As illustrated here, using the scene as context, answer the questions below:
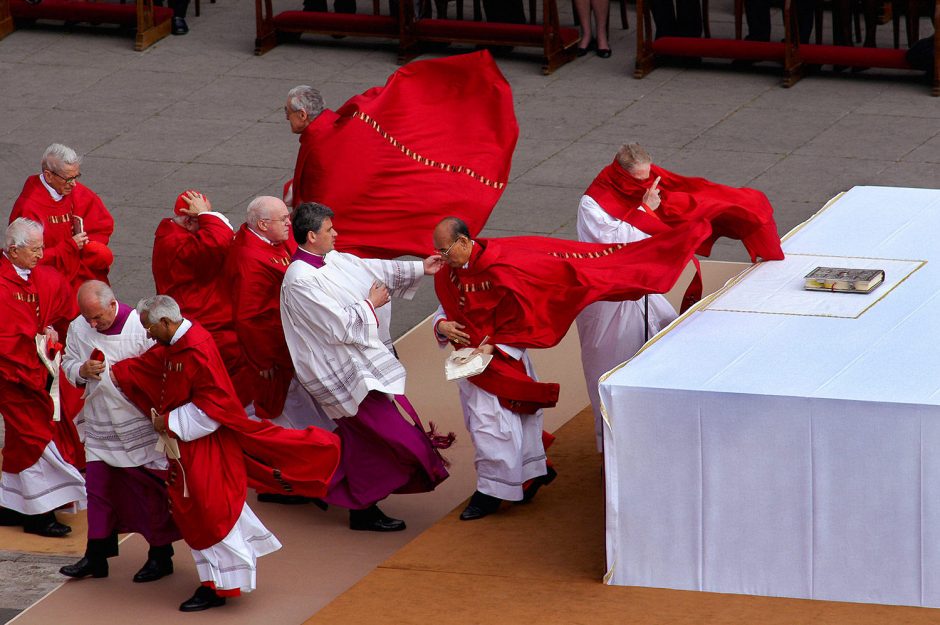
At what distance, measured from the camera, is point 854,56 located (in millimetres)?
15062

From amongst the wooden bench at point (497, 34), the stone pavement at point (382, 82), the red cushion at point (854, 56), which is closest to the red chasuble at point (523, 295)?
the stone pavement at point (382, 82)

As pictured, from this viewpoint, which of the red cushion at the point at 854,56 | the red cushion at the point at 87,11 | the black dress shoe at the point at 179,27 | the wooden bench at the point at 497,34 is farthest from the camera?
the black dress shoe at the point at 179,27

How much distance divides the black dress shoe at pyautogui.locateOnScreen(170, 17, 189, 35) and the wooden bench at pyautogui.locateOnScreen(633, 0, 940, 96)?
442 cm

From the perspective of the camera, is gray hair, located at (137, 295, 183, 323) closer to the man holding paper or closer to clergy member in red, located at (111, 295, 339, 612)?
clergy member in red, located at (111, 295, 339, 612)

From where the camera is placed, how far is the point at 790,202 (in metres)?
12.9

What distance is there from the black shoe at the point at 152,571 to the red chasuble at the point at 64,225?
1.88 m

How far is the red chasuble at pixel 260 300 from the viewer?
28.0ft

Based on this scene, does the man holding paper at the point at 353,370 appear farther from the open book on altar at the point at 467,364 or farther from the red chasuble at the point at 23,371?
the red chasuble at the point at 23,371

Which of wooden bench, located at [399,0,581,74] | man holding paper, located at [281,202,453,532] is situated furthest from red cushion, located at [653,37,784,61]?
→ man holding paper, located at [281,202,453,532]

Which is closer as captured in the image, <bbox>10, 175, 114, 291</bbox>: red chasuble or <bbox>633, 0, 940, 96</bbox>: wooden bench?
<bbox>10, 175, 114, 291</bbox>: red chasuble

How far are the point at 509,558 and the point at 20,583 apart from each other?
216 centimetres

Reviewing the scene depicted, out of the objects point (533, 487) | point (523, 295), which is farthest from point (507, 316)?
point (533, 487)

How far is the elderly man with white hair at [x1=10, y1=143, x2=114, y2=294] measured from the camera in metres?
9.26

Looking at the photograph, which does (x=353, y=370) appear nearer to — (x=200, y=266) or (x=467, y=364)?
(x=467, y=364)
